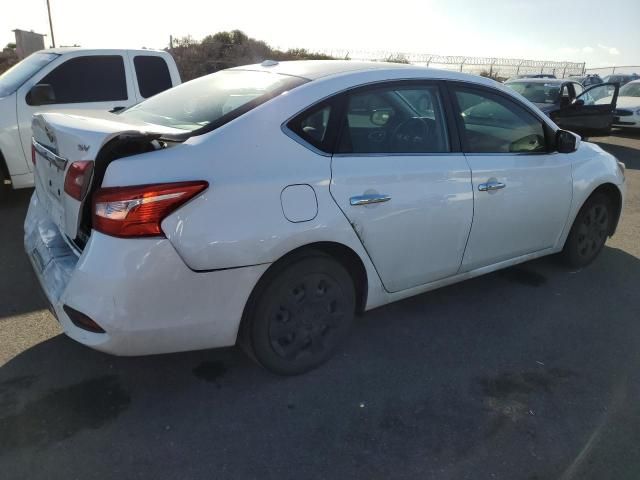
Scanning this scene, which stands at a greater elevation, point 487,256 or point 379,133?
point 379,133

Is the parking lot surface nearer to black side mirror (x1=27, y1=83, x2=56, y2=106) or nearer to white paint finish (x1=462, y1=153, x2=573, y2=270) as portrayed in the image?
white paint finish (x1=462, y1=153, x2=573, y2=270)

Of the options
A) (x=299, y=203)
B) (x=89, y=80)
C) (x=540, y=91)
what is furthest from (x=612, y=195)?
(x=540, y=91)

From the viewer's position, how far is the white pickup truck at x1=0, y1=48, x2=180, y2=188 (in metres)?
5.38

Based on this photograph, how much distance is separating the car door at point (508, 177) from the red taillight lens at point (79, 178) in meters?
2.18

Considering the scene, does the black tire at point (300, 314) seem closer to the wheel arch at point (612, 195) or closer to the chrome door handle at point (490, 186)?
the chrome door handle at point (490, 186)

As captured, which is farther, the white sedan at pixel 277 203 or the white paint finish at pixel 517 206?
the white paint finish at pixel 517 206

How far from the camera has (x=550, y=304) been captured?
151 inches

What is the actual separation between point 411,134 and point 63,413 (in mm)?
2402

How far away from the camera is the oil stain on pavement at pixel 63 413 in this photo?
2.31 m

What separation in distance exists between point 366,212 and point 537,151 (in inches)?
68.9

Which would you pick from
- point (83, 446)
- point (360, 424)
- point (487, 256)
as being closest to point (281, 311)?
point (360, 424)

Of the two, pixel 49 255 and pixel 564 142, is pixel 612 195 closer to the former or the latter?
pixel 564 142

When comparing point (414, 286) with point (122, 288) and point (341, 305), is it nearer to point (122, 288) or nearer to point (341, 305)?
point (341, 305)

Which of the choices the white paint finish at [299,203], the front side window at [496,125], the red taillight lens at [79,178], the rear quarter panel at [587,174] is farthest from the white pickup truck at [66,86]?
the rear quarter panel at [587,174]
